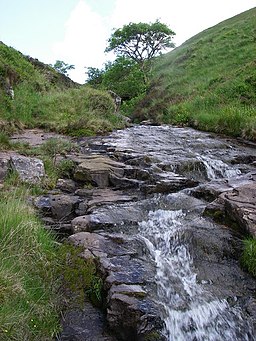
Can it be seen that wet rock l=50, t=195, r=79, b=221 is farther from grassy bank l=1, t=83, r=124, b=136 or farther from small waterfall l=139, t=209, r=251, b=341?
grassy bank l=1, t=83, r=124, b=136

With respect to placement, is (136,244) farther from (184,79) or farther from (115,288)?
(184,79)

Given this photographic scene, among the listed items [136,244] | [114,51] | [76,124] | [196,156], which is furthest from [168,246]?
[114,51]

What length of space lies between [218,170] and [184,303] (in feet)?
14.6

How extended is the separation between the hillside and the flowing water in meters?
3.54

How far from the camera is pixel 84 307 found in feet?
12.8

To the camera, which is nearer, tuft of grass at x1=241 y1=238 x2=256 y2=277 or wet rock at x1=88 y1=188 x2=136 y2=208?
tuft of grass at x1=241 y1=238 x2=256 y2=277

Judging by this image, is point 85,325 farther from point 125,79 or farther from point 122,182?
point 125,79

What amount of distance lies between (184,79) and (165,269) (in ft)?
60.2

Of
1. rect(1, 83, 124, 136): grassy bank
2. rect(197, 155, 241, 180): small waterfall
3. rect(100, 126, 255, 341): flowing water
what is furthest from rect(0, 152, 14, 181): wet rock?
rect(197, 155, 241, 180): small waterfall

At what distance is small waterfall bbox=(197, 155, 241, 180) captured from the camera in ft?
25.9

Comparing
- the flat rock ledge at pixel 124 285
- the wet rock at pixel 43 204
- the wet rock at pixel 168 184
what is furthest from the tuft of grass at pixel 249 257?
the wet rock at pixel 43 204

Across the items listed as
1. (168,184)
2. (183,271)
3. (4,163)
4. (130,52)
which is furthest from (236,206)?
(130,52)

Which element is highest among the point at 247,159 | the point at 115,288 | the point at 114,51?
the point at 114,51

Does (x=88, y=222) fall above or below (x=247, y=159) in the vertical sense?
above
